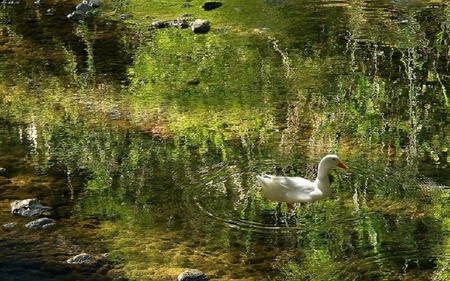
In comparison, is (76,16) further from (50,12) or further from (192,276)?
(192,276)

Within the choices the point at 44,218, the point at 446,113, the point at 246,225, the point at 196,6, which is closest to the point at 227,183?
the point at 246,225

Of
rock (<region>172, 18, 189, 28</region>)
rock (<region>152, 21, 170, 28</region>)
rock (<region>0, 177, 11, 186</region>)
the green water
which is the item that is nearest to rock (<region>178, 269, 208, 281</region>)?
the green water

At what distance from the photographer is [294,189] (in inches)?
214

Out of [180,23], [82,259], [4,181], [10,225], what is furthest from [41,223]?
[180,23]

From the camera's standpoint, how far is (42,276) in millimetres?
4738

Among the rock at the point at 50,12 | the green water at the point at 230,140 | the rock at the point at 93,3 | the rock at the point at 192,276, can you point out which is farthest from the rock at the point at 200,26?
the rock at the point at 192,276

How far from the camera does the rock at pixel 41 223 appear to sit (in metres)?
5.39

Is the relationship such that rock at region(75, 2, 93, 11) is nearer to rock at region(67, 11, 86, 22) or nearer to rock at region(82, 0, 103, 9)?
rock at region(82, 0, 103, 9)

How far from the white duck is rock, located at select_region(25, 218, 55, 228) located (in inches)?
57.6

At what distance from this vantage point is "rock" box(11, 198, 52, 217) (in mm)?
5551

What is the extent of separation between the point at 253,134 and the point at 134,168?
3.69 feet

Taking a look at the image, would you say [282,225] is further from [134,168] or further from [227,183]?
[134,168]

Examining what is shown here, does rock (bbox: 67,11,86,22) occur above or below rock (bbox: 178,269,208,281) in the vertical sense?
above

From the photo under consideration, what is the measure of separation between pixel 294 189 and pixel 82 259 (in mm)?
1499
